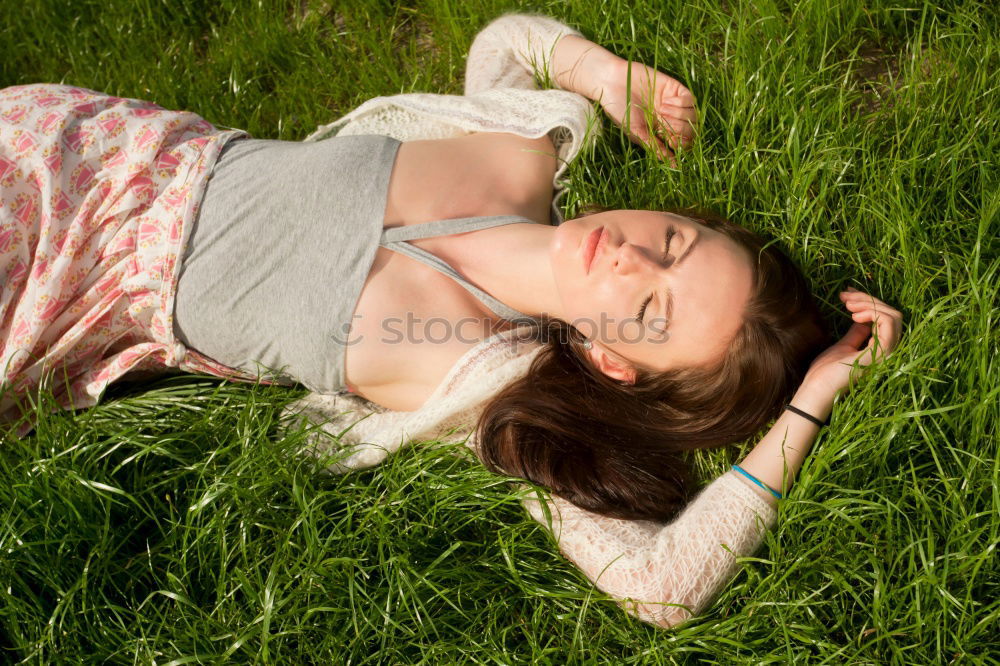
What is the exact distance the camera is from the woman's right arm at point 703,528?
2.15 meters

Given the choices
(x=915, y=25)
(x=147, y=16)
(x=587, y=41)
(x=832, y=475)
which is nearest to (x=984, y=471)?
(x=832, y=475)

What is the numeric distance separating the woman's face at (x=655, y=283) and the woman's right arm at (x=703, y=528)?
317mm

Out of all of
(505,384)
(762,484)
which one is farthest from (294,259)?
(762,484)

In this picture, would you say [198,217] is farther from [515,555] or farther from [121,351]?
[515,555]

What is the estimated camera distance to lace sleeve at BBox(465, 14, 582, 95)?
2988 millimetres

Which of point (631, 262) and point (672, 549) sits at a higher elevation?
point (631, 262)

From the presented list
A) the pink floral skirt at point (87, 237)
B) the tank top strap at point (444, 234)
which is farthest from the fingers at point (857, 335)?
the pink floral skirt at point (87, 237)

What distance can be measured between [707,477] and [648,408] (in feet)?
1.02

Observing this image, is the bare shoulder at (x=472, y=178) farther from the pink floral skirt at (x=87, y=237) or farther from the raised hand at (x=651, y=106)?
the pink floral skirt at (x=87, y=237)

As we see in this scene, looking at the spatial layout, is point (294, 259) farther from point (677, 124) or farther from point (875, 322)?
point (875, 322)

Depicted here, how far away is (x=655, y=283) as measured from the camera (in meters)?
2.23

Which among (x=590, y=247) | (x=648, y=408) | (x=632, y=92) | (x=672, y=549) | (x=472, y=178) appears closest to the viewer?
(x=672, y=549)

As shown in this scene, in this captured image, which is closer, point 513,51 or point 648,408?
point 648,408

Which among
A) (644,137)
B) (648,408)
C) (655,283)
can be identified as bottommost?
(648,408)
